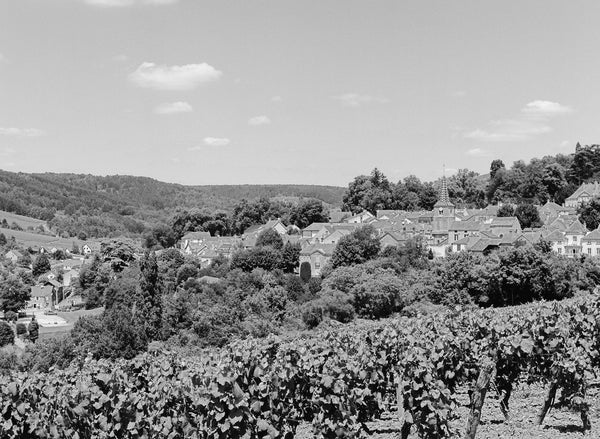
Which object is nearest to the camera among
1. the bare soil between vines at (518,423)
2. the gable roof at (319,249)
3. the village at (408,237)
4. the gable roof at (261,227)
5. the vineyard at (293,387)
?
the vineyard at (293,387)

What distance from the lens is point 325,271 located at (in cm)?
5225

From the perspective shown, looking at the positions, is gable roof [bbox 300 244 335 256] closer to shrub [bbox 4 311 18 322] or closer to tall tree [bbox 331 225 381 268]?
tall tree [bbox 331 225 381 268]

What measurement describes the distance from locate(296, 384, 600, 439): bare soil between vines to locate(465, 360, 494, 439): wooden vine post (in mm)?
241

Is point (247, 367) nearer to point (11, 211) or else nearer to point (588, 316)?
point (588, 316)

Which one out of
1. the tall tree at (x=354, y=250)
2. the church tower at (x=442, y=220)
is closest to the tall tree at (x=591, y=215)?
the church tower at (x=442, y=220)

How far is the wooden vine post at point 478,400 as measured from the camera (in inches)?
460

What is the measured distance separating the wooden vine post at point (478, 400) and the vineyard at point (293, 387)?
23mm

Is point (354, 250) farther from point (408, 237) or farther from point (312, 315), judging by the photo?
point (312, 315)

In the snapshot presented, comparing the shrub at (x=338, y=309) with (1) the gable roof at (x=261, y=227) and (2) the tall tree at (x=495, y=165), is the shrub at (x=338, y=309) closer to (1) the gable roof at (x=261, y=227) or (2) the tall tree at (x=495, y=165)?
(1) the gable roof at (x=261, y=227)

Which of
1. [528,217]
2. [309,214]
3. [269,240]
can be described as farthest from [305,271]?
[528,217]

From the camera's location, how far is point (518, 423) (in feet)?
43.1

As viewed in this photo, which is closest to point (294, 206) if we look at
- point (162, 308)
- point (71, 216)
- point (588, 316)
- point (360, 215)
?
point (360, 215)

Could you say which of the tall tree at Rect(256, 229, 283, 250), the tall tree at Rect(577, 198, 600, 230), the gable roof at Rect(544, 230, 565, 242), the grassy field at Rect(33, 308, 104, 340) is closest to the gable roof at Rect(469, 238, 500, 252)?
the gable roof at Rect(544, 230, 565, 242)

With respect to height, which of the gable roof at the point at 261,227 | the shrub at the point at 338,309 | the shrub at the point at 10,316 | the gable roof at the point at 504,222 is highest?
the gable roof at the point at 504,222
